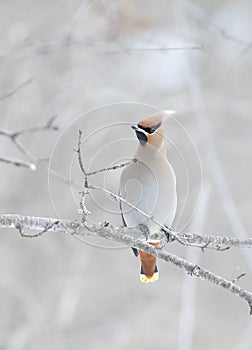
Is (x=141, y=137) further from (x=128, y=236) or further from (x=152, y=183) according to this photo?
(x=128, y=236)

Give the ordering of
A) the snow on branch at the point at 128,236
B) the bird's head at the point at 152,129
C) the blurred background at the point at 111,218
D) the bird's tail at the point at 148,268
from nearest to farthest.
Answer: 1. the snow on branch at the point at 128,236
2. the bird's head at the point at 152,129
3. the bird's tail at the point at 148,268
4. the blurred background at the point at 111,218

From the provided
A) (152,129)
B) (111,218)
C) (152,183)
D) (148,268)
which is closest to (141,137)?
(152,129)

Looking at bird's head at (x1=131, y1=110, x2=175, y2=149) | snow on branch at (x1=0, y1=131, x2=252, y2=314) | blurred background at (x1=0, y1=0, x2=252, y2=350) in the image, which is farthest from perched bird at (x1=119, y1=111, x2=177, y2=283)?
blurred background at (x1=0, y1=0, x2=252, y2=350)

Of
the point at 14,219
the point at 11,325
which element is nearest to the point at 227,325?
the point at 11,325

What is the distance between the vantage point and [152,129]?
6.48 ft

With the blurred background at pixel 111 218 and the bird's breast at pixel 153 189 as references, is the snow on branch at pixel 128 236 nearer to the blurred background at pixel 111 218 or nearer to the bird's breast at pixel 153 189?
the bird's breast at pixel 153 189

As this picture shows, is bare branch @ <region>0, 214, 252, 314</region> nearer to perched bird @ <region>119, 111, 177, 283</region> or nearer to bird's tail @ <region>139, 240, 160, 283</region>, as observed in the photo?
perched bird @ <region>119, 111, 177, 283</region>

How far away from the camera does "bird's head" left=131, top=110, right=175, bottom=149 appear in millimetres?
1947

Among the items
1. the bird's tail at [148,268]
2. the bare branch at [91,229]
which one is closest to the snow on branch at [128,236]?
the bare branch at [91,229]

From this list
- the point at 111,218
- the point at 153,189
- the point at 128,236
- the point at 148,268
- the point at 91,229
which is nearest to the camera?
the point at 91,229

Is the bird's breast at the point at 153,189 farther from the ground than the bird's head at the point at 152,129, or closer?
closer

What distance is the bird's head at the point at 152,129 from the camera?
1.95 meters

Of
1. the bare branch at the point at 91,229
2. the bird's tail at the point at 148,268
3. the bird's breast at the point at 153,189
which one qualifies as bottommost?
the bare branch at the point at 91,229

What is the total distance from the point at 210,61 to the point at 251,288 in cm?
165
